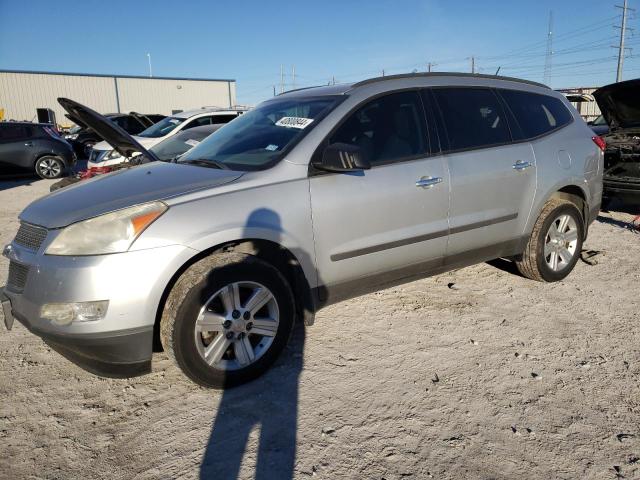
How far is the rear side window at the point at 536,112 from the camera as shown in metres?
4.09

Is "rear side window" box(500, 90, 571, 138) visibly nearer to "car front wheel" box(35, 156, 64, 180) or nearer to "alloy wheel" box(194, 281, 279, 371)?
"alloy wheel" box(194, 281, 279, 371)

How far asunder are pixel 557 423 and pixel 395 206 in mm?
1585

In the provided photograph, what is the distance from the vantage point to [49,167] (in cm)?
1323

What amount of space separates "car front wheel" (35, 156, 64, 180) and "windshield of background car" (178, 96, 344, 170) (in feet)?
37.4

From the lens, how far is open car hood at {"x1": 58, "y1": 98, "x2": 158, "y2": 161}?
3742 mm

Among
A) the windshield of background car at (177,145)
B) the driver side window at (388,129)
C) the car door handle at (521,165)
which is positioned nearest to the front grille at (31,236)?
the driver side window at (388,129)

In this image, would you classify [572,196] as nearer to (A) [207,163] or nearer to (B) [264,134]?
(B) [264,134]

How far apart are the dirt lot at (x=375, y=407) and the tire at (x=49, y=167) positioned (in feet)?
36.4

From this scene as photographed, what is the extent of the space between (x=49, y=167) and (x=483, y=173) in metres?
13.0

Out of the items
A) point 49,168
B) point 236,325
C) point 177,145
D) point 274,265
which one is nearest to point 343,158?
point 274,265

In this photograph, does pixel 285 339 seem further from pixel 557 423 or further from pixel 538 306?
pixel 538 306

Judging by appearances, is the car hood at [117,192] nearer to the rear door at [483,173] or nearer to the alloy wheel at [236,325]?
the alloy wheel at [236,325]

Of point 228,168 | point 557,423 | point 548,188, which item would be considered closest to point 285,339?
point 228,168

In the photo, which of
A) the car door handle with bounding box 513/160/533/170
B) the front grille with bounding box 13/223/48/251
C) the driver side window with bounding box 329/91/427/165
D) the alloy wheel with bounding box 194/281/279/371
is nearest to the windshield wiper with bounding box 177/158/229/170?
the driver side window with bounding box 329/91/427/165
